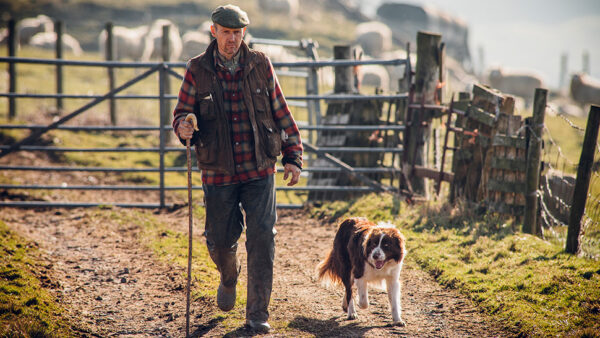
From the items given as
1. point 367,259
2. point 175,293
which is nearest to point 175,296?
point 175,293

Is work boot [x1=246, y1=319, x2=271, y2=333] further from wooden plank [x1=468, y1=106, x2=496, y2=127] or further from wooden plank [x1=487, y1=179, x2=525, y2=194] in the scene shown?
wooden plank [x1=468, y1=106, x2=496, y2=127]

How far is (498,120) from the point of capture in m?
7.30

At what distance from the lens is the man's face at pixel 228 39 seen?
4.34 meters

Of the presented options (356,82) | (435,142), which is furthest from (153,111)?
(435,142)

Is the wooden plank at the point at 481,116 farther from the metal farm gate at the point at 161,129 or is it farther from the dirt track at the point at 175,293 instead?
the dirt track at the point at 175,293

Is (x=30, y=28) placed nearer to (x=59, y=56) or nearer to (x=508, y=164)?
(x=59, y=56)

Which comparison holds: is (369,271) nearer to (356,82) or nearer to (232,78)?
(232,78)

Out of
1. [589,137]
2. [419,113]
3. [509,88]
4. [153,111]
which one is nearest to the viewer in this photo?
[589,137]

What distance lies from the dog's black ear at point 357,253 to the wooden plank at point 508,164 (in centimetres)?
307

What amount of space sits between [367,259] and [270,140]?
120 cm

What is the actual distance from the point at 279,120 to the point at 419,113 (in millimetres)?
4397

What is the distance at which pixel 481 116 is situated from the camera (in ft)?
24.7

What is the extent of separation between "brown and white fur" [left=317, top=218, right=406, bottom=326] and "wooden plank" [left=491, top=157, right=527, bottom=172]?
283 cm

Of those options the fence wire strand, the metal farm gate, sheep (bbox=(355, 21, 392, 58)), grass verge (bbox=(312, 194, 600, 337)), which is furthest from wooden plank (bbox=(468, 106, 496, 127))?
sheep (bbox=(355, 21, 392, 58))
